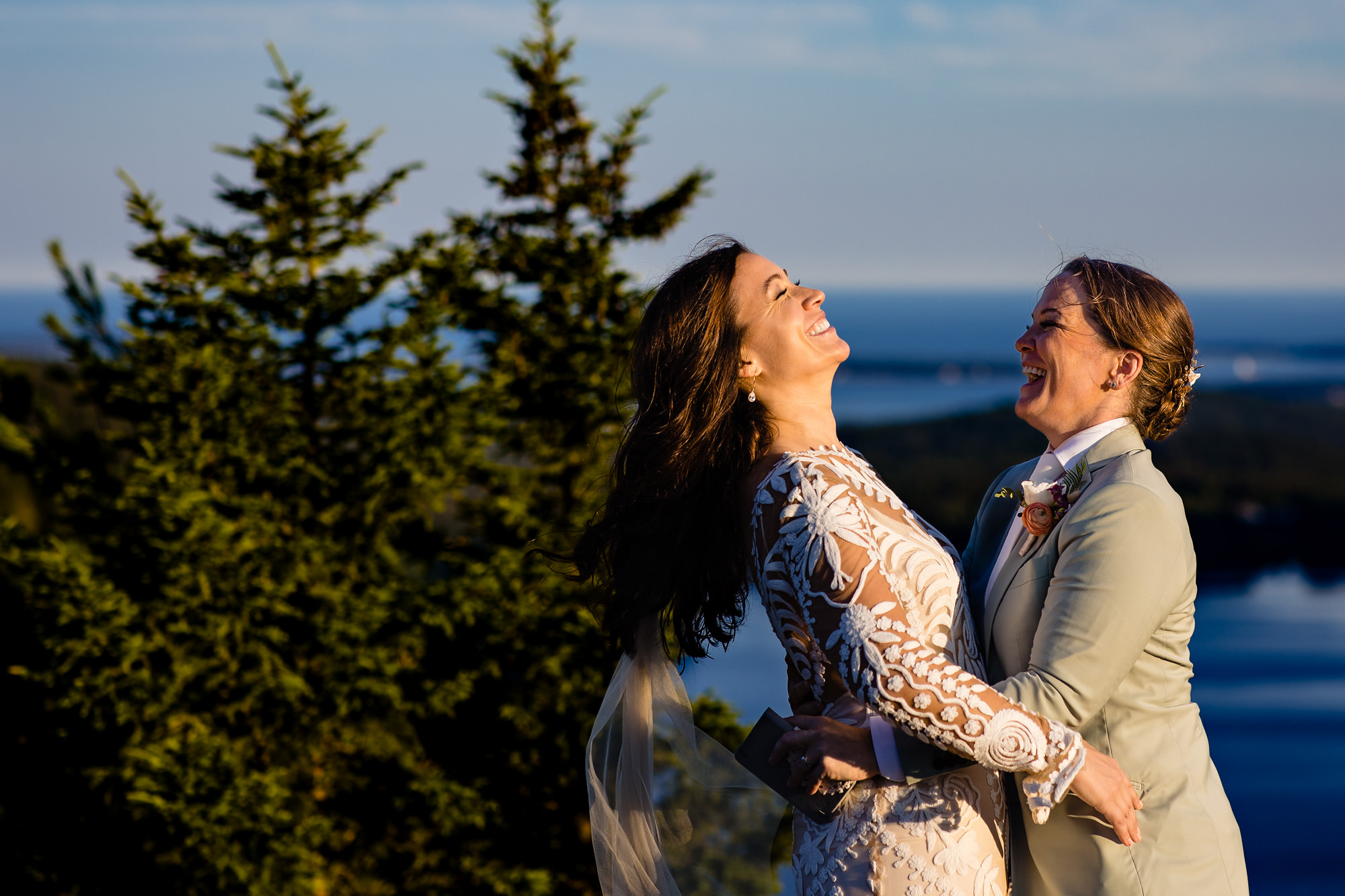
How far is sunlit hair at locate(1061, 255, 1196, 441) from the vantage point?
271 cm

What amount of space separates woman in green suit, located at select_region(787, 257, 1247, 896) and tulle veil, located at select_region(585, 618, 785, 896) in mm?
643

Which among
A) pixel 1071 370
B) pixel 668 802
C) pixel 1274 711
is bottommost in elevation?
→ pixel 1274 711

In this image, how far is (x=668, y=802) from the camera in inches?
126

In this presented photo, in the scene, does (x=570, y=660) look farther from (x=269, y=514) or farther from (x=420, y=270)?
(x=420, y=270)

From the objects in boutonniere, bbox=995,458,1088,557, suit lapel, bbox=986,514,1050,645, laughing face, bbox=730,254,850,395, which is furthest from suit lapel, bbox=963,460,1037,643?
laughing face, bbox=730,254,850,395

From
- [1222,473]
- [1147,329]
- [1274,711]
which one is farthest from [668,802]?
[1222,473]

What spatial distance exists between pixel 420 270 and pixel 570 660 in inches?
146

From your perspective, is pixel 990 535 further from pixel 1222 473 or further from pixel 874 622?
pixel 1222 473

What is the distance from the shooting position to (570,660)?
948 centimetres

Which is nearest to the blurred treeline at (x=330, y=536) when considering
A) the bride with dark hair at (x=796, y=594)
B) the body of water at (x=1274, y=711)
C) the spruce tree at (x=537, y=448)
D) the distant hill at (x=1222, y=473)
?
the spruce tree at (x=537, y=448)

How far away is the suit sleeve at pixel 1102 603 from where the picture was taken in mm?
2383

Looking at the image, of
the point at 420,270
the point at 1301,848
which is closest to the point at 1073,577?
the point at 420,270

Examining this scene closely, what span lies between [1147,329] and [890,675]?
1.14 metres

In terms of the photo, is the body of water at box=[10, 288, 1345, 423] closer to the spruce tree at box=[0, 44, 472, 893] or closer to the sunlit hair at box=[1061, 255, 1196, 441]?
the spruce tree at box=[0, 44, 472, 893]
